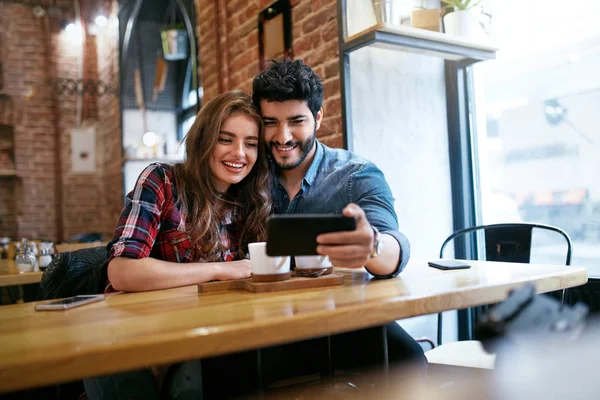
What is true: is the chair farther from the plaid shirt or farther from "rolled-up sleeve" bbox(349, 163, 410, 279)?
the plaid shirt

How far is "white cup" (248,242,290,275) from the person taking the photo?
50.9 inches

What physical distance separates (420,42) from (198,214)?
3.88 feet

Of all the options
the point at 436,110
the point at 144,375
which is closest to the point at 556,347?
the point at 144,375

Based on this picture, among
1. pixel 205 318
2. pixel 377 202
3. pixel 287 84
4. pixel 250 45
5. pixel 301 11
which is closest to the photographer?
pixel 205 318

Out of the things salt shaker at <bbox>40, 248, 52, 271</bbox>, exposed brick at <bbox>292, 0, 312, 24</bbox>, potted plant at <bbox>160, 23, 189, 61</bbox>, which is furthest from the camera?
potted plant at <bbox>160, 23, 189, 61</bbox>

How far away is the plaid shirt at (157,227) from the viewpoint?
59.0 inches

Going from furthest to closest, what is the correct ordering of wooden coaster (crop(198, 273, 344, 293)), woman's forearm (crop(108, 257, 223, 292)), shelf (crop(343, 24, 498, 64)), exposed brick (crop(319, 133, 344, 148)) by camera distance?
exposed brick (crop(319, 133, 344, 148))
shelf (crop(343, 24, 498, 64))
woman's forearm (crop(108, 257, 223, 292))
wooden coaster (crop(198, 273, 344, 293))

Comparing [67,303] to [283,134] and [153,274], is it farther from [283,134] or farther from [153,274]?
[283,134]

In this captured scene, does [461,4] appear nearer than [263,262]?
No

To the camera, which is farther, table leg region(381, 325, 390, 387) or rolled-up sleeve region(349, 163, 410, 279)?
rolled-up sleeve region(349, 163, 410, 279)

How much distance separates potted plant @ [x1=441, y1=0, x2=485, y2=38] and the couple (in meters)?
0.78

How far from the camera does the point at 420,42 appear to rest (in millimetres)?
2178

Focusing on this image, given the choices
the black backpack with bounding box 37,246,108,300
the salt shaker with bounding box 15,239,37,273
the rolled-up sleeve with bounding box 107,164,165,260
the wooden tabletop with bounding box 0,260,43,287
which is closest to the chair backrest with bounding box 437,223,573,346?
the rolled-up sleeve with bounding box 107,164,165,260

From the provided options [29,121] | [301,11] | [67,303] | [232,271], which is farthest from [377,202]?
[29,121]
